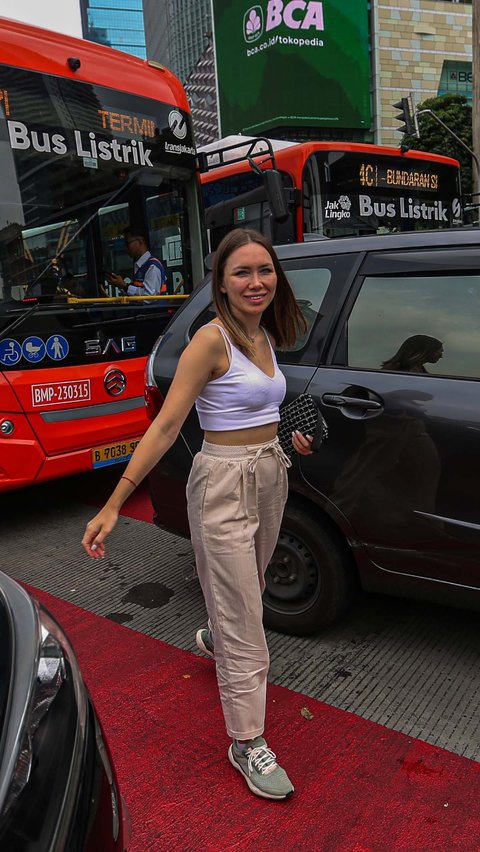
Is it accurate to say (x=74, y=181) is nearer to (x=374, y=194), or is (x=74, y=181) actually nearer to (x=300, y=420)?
(x=300, y=420)

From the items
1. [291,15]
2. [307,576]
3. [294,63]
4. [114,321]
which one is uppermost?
[291,15]

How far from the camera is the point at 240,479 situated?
225cm

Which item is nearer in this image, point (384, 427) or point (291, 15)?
point (384, 427)

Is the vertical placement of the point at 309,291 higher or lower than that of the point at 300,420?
higher

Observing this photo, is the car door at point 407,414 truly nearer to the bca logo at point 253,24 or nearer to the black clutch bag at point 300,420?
the black clutch bag at point 300,420

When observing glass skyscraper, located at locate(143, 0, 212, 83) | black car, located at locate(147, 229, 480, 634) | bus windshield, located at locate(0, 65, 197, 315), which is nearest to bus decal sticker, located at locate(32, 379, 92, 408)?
bus windshield, located at locate(0, 65, 197, 315)

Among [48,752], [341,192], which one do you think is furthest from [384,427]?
[341,192]

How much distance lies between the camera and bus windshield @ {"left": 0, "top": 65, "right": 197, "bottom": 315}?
15.3 feet

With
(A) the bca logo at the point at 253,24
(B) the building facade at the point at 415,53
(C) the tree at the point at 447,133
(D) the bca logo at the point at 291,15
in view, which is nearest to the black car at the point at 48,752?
(C) the tree at the point at 447,133

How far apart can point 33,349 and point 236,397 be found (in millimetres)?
2930

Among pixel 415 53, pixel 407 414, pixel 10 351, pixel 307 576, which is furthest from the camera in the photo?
pixel 415 53

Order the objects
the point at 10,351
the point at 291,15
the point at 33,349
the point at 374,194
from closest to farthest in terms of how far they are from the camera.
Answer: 1. the point at 10,351
2. the point at 33,349
3. the point at 374,194
4. the point at 291,15

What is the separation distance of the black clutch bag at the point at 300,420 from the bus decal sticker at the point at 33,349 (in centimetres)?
251

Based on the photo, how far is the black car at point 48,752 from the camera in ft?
3.87
